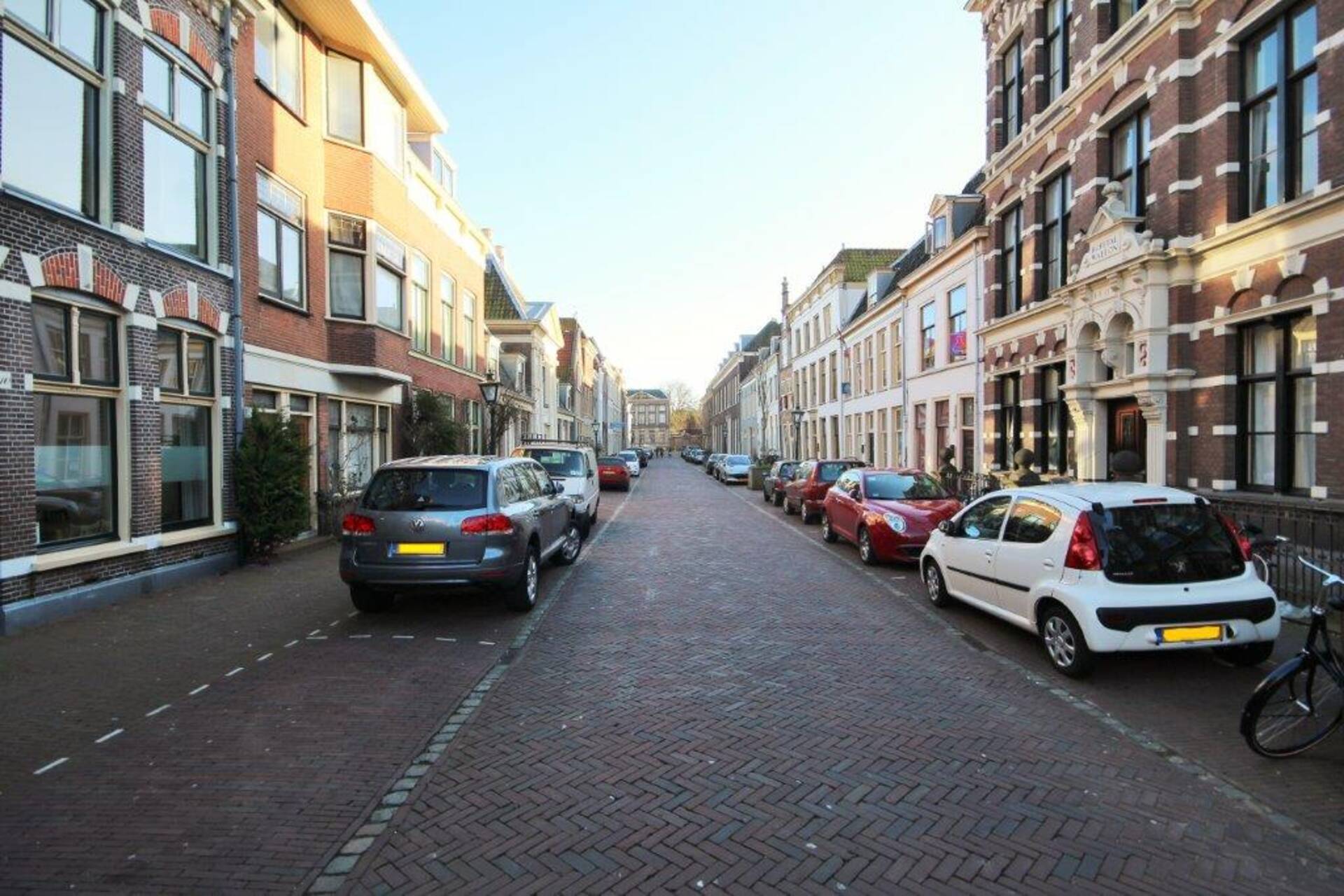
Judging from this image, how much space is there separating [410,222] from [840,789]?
55.9 feet

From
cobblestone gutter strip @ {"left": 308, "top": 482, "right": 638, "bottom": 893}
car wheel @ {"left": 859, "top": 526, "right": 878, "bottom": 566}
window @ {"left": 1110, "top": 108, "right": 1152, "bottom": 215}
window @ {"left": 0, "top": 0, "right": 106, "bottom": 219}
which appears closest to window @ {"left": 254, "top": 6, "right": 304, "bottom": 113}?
window @ {"left": 0, "top": 0, "right": 106, "bottom": 219}

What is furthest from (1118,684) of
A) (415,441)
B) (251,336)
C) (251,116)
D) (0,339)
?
(415,441)

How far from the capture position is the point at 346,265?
14977mm

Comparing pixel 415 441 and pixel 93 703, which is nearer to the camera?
pixel 93 703

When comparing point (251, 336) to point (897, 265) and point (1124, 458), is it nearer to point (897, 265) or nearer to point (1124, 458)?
point (1124, 458)

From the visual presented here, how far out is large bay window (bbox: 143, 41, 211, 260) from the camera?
9.70 m

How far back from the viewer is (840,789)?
405 centimetres

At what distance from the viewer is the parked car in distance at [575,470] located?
15.0 m

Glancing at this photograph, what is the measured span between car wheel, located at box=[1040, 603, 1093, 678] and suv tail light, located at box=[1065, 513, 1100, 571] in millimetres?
393

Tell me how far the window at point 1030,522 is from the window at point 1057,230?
1070cm

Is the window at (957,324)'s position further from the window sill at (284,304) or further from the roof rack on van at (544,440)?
the window sill at (284,304)

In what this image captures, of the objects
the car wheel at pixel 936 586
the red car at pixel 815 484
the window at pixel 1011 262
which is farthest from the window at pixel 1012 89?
the car wheel at pixel 936 586

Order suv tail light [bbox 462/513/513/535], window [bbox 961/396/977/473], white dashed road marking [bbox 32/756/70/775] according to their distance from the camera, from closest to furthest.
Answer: white dashed road marking [bbox 32/756/70/775] < suv tail light [bbox 462/513/513/535] < window [bbox 961/396/977/473]

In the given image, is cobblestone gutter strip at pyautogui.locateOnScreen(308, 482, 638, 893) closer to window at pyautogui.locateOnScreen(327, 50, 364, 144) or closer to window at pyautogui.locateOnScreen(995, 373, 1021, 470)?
window at pyautogui.locateOnScreen(327, 50, 364, 144)
